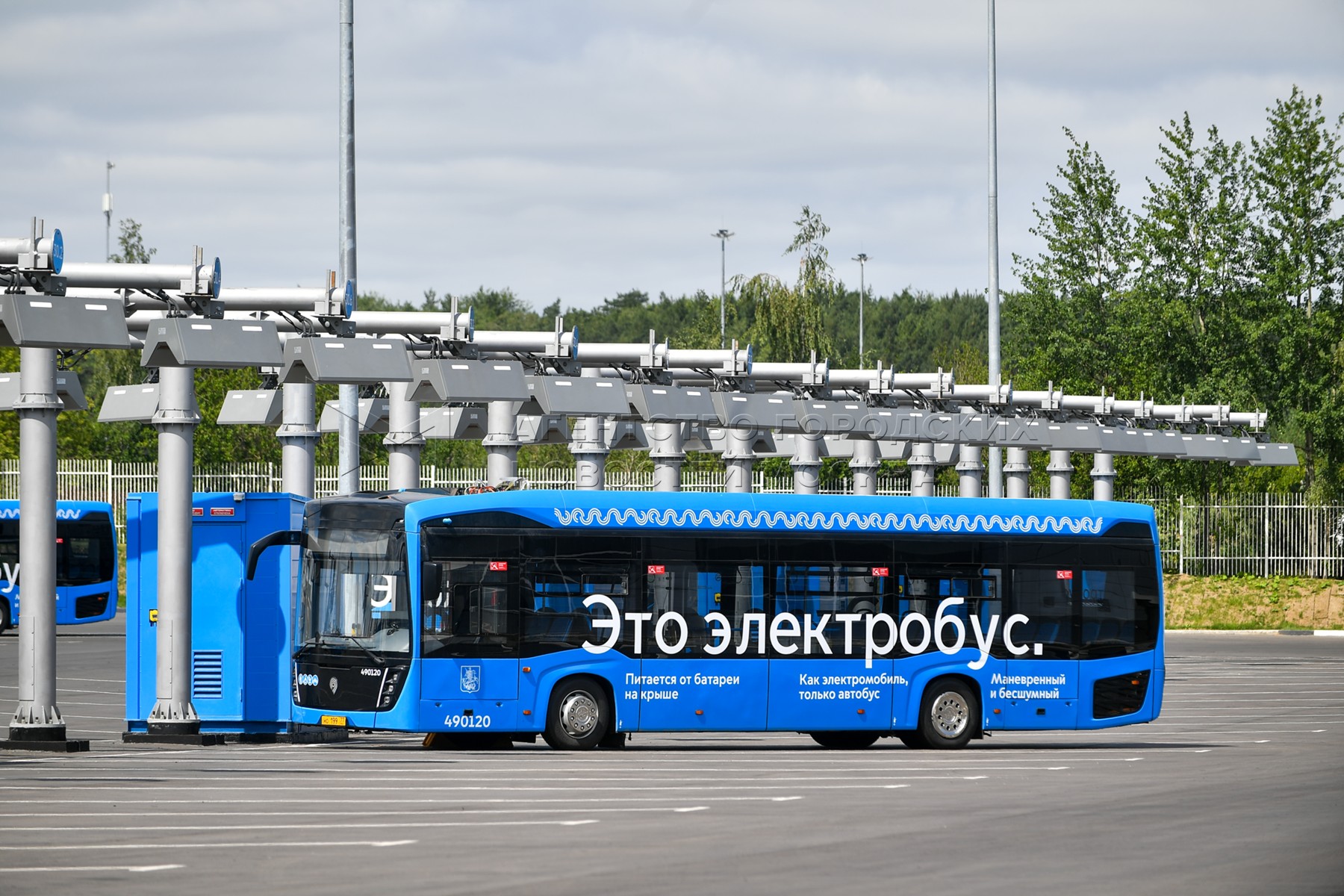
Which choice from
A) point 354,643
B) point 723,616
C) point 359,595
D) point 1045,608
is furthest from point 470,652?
point 1045,608

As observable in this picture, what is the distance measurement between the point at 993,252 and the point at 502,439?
17.6m

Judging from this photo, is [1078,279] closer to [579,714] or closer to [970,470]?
[970,470]

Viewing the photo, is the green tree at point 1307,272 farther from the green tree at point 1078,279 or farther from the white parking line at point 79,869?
the white parking line at point 79,869

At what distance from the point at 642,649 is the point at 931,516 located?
3.67 metres

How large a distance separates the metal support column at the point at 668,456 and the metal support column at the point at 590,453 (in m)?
2.26

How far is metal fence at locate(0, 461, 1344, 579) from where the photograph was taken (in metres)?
51.8

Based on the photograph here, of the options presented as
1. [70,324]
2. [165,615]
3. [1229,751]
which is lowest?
[1229,751]

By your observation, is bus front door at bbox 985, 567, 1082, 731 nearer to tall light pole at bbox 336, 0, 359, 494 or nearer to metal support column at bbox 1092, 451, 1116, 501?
tall light pole at bbox 336, 0, 359, 494

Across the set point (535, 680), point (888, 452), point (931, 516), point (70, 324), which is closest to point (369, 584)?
point (535, 680)

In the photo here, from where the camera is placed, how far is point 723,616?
21.8 meters

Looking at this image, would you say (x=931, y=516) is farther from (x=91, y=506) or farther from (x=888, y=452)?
(x=91, y=506)

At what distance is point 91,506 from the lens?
48.1 m

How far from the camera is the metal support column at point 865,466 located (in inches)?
1650

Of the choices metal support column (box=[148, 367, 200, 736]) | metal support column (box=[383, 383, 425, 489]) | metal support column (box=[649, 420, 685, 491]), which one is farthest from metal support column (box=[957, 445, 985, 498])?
metal support column (box=[148, 367, 200, 736])
